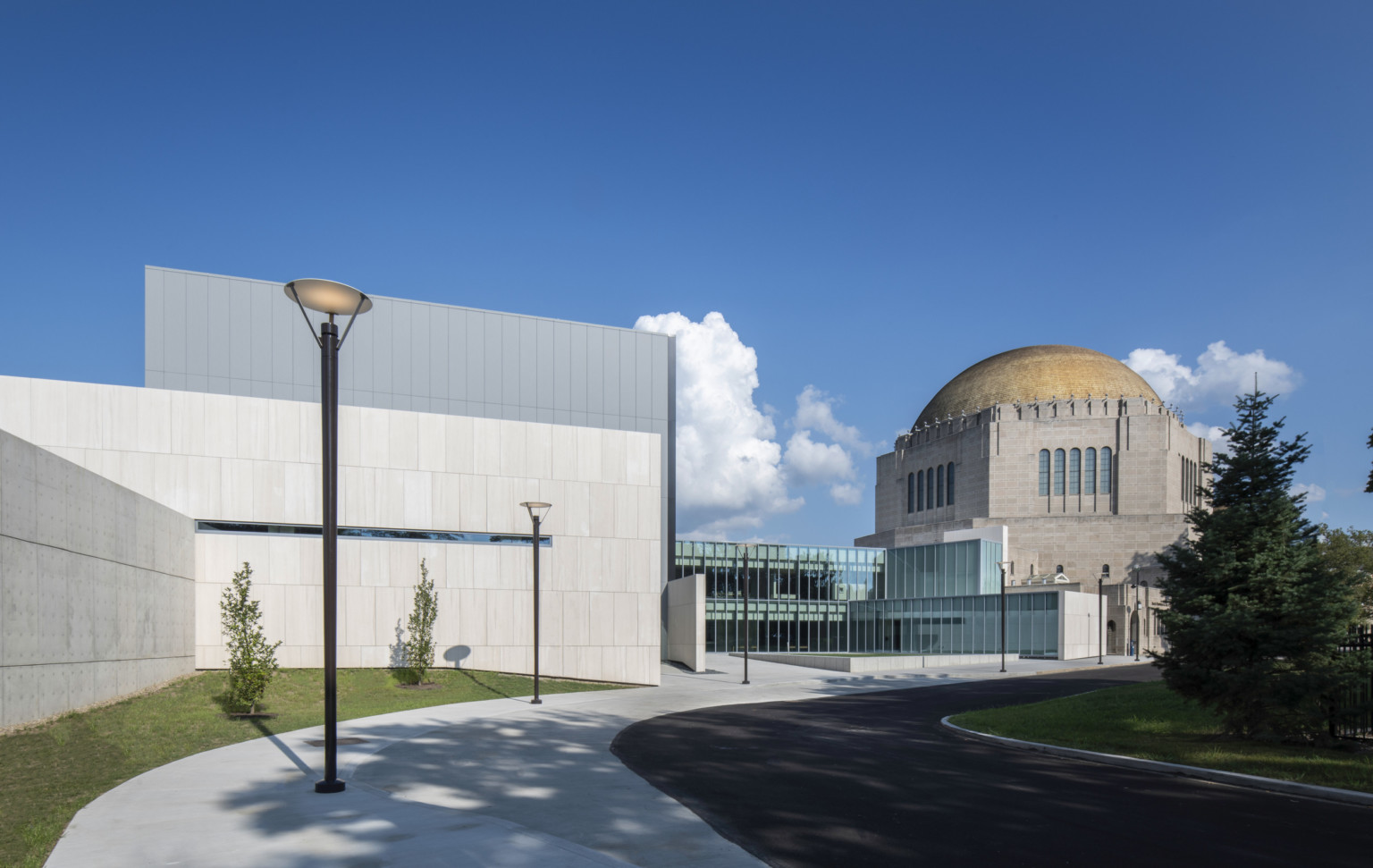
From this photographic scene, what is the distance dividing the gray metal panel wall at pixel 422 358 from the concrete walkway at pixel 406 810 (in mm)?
23513

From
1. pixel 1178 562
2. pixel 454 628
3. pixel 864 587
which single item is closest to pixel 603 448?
pixel 454 628

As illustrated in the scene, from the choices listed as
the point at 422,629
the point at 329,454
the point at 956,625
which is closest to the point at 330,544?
the point at 329,454

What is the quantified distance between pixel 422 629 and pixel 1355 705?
896 inches

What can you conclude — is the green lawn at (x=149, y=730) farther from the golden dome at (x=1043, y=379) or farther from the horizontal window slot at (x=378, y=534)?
the golden dome at (x=1043, y=379)

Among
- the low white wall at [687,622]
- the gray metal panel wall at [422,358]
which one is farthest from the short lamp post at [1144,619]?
the gray metal panel wall at [422,358]

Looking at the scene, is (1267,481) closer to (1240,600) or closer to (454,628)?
(1240,600)

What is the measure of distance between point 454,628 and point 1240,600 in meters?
22.1

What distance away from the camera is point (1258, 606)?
587 inches

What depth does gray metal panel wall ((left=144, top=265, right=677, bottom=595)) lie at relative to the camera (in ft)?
118

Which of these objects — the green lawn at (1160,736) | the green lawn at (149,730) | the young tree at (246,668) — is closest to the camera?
the green lawn at (149,730)

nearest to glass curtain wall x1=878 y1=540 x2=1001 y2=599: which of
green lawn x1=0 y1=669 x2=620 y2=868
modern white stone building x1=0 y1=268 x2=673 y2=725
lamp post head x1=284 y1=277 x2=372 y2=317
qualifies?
modern white stone building x1=0 y1=268 x2=673 y2=725

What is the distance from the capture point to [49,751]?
13.2 m

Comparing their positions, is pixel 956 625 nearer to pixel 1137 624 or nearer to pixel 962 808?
pixel 1137 624

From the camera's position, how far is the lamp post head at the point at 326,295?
9953 millimetres
